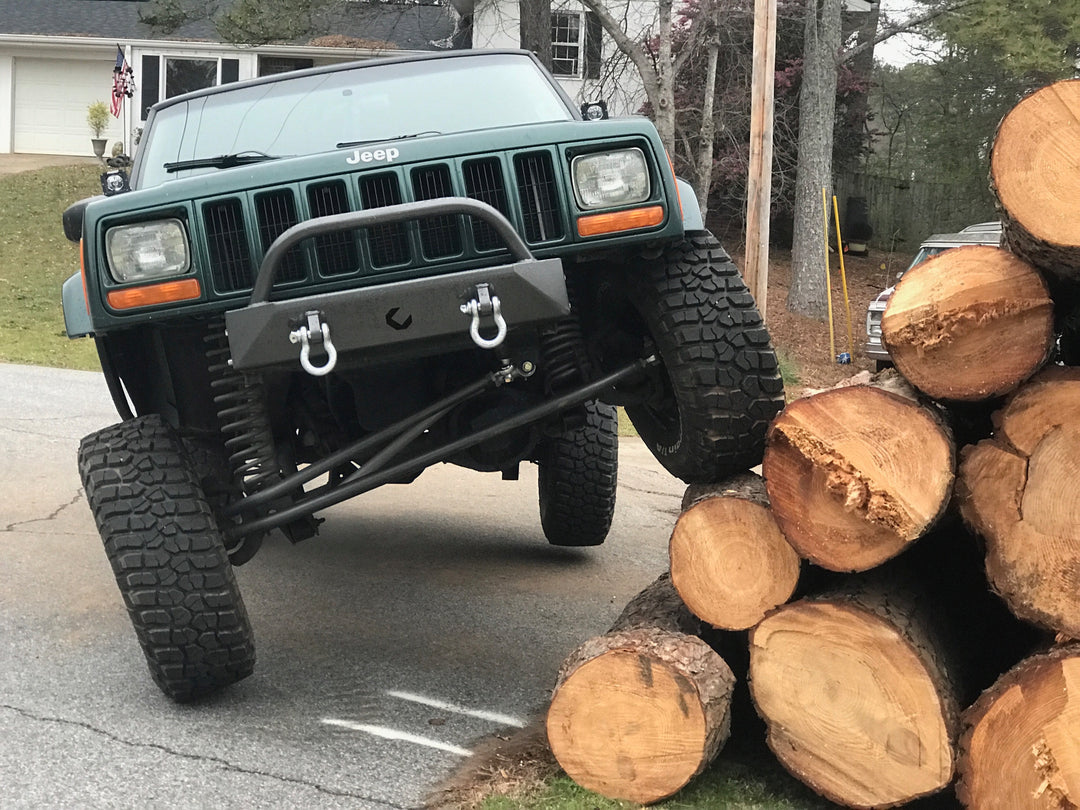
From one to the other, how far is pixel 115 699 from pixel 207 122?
2.19 meters

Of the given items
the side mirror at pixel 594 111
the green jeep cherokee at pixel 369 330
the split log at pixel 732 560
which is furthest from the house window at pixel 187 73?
the split log at pixel 732 560

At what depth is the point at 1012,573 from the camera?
295 centimetres

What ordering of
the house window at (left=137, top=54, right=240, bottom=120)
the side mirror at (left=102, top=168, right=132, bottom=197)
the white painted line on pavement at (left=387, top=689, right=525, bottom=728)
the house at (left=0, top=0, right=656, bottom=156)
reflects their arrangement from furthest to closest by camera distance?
1. the house window at (left=137, top=54, right=240, bottom=120)
2. the house at (left=0, top=0, right=656, bottom=156)
3. the side mirror at (left=102, top=168, right=132, bottom=197)
4. the white painted line on pavement at (left=387, top=689, right=525, bottom=728)

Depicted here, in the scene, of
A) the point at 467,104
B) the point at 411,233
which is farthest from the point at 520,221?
the point at 467,104

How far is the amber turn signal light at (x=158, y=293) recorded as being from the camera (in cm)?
352

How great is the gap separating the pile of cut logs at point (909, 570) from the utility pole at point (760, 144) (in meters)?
8.20

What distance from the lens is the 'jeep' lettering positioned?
359 centimetres

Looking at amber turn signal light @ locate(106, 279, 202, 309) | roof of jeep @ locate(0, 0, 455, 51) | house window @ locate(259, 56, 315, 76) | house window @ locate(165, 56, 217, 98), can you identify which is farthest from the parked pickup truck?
house window @ locate(165, 56, 217, 98)

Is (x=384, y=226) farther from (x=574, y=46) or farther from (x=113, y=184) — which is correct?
(x=574, y=46)

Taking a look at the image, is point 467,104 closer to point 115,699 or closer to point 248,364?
point 248,364

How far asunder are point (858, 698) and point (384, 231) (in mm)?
1865

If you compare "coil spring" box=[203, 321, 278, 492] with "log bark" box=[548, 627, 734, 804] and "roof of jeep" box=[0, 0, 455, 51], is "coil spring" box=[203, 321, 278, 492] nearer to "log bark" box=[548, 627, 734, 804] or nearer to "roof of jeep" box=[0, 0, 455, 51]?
"log bark" box=[548, 627, 734, 804]

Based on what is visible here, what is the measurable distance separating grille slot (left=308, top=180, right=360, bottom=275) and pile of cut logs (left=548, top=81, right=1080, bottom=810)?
1261 millimetres

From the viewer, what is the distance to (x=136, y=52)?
90.9 ft
